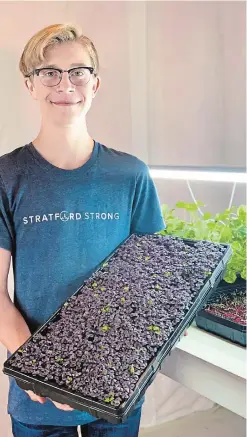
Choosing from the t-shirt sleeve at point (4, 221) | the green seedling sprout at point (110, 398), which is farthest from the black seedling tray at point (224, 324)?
the t-shirt sleeve at point (4, 221)

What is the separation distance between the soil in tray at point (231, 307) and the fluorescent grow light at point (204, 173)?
0.28m

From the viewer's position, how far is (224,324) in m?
0.94

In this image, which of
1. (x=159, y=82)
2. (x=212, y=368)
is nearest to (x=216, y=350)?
(x=212, y=368)

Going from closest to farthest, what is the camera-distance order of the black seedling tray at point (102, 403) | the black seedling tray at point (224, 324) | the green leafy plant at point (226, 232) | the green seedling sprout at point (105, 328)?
1. the black seedling tray at point (102, 403)
2. the green seedling sprout at point (105, 328)
3. the black seedling tray at point (224, 324)
4. the green leafy plant at point (226, 232)

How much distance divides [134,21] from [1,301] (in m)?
0.87

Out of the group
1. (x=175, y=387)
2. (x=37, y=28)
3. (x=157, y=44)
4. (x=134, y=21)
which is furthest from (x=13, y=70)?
(x=175, y=387)

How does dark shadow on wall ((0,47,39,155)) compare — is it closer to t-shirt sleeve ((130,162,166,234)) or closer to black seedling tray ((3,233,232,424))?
t-shirt sleeve ((130,162,166,234))

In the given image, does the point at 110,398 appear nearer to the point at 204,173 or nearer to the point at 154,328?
the point at 154,328

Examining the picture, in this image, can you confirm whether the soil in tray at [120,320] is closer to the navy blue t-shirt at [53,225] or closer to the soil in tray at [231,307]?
the navy blue t-shirt at [53,225]

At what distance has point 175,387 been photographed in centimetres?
158

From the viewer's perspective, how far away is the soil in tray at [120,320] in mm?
691

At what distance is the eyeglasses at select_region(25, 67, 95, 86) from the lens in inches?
32.0

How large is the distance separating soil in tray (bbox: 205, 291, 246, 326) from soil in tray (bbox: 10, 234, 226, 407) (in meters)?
0.16

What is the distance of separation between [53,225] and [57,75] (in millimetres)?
287
